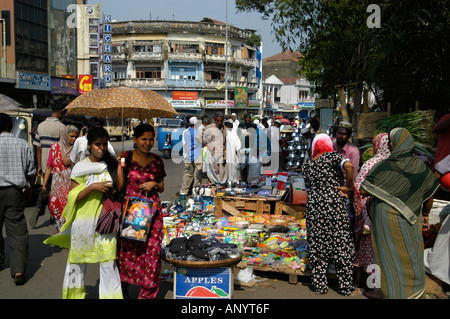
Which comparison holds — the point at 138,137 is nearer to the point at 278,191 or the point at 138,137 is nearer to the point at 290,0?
the point at 278,191

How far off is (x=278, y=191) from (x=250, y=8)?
684 cm

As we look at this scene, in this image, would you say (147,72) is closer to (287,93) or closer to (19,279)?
(287,93)

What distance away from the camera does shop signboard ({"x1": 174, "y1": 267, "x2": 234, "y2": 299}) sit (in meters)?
4.39

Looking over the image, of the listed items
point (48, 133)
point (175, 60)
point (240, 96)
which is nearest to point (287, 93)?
point (240, 96)

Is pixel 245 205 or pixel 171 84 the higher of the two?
pixel 171 84

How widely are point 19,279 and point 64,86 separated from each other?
95.6ft

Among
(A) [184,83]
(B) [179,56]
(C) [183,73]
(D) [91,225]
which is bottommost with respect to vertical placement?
(D) [91,225]

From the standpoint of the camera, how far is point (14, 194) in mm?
5516

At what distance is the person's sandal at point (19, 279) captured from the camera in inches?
211

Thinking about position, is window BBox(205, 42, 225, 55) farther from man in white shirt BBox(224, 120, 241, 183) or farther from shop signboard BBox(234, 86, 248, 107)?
man in white shirt BBox(224, 120, 241, 183)

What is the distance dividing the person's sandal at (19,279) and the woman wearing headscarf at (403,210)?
4066mm

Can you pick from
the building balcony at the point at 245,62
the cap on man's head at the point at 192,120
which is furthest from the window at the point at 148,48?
the cap on man's head at the point at 192,120
